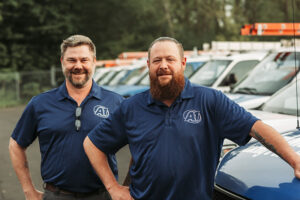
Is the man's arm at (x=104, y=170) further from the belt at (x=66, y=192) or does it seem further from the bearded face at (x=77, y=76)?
the bearded face at (x=77, y=76)

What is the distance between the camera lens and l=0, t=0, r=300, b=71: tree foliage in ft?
100

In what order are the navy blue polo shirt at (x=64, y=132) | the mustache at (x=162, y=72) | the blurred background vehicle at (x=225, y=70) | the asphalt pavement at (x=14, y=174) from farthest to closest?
1. the blurred background vehicle at (x=225, y=70)
2. the asphalt pavement at (x=14, y=174)
3. the navy blue polo shirt at (x=64, y=132)
4. the mustache at (x=162, y=72)

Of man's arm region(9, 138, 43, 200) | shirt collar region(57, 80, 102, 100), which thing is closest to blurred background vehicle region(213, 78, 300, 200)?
shirt collar region(57, 80, 102, 100)

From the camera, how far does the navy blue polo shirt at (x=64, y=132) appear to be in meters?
3.01

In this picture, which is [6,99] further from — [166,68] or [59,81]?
[166,68]

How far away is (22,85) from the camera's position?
27.3 metres

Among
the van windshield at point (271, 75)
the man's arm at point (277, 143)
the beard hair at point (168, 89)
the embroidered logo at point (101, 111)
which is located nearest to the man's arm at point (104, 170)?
the embroidered logo at point (101, 111)

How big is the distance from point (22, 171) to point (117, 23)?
34.7m

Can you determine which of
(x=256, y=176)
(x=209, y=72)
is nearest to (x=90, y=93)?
(x=256, y=176)

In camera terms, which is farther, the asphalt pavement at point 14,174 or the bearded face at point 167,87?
the asphalt pavement at point 14,174

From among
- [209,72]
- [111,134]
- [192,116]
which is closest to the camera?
[192,116]

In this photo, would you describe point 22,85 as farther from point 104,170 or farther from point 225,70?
point 104,170

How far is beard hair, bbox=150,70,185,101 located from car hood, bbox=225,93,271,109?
3749 mm

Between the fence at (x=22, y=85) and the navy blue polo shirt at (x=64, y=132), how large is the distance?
22307 millimetres
